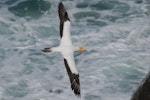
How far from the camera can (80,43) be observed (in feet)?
41.0

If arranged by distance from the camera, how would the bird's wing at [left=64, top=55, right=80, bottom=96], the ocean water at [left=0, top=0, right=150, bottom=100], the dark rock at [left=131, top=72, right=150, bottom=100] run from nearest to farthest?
the dark rock at [left=131, top=72, right=150, bottom=100] < the bird's wing at [left=64, top=55, right=80, bottom=96] < the ocean water at [left=0, top=0, right=150, bottom=100]

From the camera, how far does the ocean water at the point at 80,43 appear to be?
1048 cm

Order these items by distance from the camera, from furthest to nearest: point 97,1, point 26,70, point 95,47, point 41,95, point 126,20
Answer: point 97,1, point 126,20, point 95,47, point 26,70, point 41,95

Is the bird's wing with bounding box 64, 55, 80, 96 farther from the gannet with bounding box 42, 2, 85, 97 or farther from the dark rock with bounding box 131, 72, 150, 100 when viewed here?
the dark rock with bounding box 131, 72, 150, 100

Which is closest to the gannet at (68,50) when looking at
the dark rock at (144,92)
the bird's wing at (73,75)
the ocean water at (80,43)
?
the bird's wing at (73,75)

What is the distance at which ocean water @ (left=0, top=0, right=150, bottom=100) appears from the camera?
10484 mm

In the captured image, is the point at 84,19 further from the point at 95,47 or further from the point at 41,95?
the point at 41,95

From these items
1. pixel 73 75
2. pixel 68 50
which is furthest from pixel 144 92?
pixel 68 50

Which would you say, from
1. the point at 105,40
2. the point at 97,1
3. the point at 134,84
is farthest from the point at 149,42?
the point at 97,1

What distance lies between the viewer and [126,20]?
13.7 metres

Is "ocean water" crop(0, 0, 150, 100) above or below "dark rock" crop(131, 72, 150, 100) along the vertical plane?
below

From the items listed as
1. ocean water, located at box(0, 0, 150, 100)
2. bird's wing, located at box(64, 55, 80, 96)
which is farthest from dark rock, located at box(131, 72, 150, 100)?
ocean water, located at box(0, 0, 150, 100)

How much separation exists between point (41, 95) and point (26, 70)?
1.32m

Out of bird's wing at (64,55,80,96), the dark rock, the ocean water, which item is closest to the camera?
the dark rock
